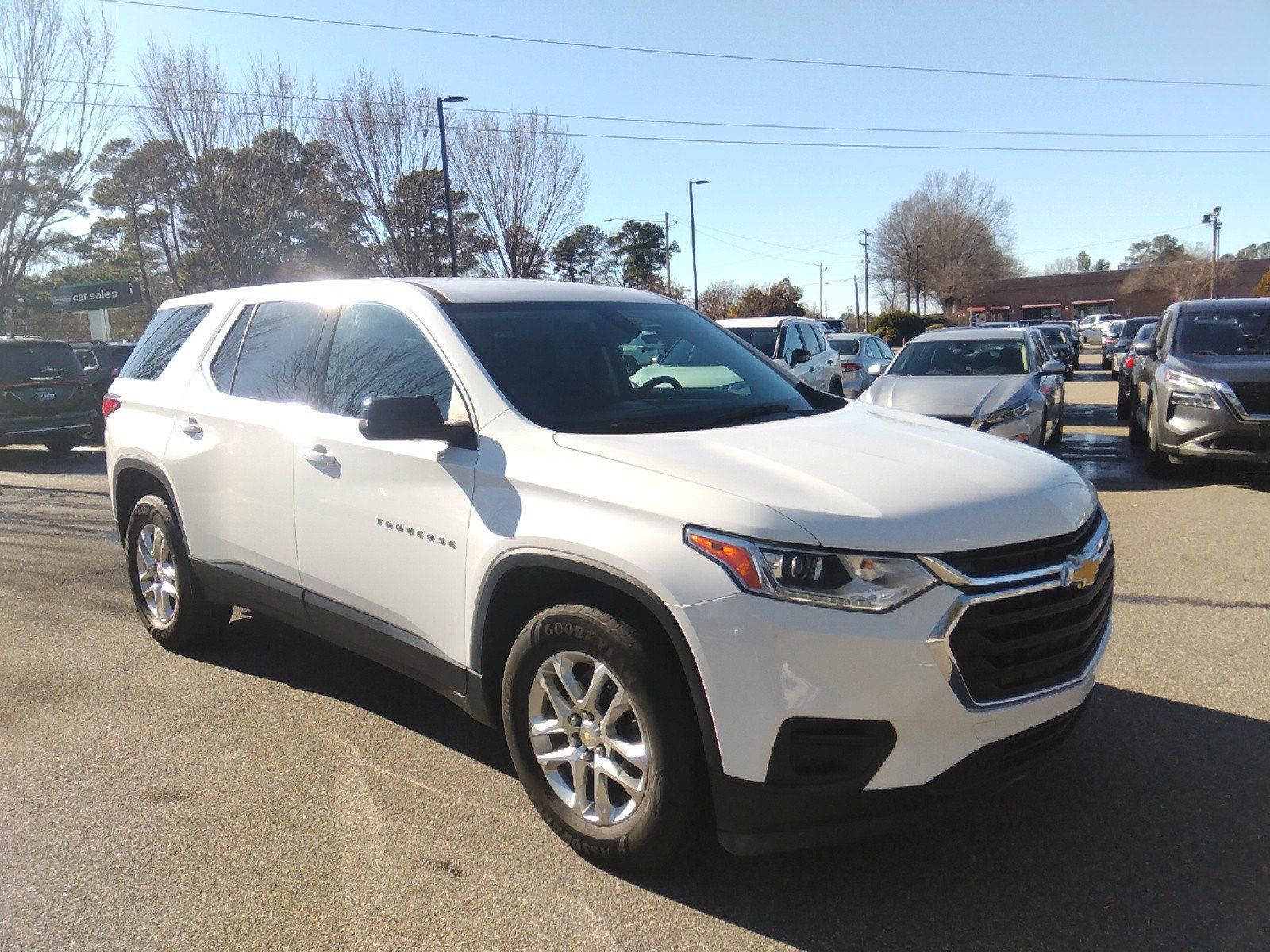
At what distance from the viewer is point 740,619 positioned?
2.48m

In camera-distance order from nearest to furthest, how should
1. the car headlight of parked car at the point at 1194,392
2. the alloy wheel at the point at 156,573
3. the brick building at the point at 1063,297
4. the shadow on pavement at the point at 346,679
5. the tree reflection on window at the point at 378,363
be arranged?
the tree reflection on window at the point at 378,363, the shadow on pavement at the point at 346,679, the alloy wheel at the point at 156,573, the car headlight of parked car at the point at 1194,392, the brick building at the point at 1063,297

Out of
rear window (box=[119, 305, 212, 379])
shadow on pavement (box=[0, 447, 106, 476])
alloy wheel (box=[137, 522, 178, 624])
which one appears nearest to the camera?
alloy wheel (box=[137, 522, 178, 624])

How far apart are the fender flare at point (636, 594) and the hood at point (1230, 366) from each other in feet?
26.5

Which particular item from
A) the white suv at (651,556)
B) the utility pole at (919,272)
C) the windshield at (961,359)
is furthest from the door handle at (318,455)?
the utility pole at (919,272)

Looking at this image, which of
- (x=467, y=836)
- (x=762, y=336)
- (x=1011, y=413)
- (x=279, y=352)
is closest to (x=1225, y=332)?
(x=1011, y=413)

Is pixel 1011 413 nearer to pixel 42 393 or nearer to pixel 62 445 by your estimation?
pixel 42 393

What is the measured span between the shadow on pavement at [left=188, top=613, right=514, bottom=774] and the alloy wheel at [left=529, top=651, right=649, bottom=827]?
68 centimetres

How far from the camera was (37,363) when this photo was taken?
13.8 metres

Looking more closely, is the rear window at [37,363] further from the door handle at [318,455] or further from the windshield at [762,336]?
the door handle at [318,455]

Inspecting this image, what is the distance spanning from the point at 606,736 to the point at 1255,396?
8107 millimetres

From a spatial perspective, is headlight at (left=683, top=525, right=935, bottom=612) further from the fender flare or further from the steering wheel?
the steering wheel

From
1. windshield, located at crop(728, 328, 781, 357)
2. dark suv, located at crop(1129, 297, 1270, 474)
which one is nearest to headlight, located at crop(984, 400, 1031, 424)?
dark suv, located at crop(1129, 297, 1270, 474)

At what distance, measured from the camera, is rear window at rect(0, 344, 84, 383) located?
1348cm

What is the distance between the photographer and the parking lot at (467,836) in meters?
2.69
